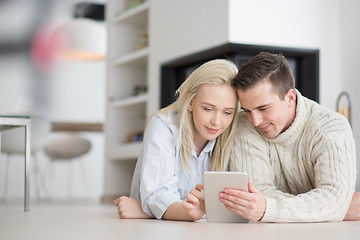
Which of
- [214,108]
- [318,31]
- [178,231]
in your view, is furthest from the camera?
[318,31]

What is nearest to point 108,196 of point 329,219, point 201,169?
point 201,169

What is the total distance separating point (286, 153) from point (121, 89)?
3527 mm

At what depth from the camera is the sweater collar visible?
7.29 feet

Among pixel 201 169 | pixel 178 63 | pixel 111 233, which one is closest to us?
pixel 111 233

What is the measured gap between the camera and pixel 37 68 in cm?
709

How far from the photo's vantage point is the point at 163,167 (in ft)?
7.29

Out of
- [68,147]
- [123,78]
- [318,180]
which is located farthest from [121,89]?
[318,180]

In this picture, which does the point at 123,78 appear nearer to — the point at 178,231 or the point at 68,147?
the point at 68,147

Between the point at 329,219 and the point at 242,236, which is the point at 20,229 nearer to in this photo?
the point at 242,236

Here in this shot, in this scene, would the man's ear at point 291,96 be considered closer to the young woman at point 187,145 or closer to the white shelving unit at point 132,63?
the young woman at point 187,145

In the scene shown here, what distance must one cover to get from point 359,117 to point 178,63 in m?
1.45

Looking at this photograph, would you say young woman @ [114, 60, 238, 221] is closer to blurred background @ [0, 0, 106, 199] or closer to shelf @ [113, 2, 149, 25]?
shelf @ [113, 2, 149, 25]

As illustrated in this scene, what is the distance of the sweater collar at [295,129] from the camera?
7.29 feet

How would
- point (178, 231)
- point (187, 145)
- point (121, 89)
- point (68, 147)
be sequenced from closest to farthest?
point (178, 231)
point (187, 145)
point (121, 89)
point (68, 147)
